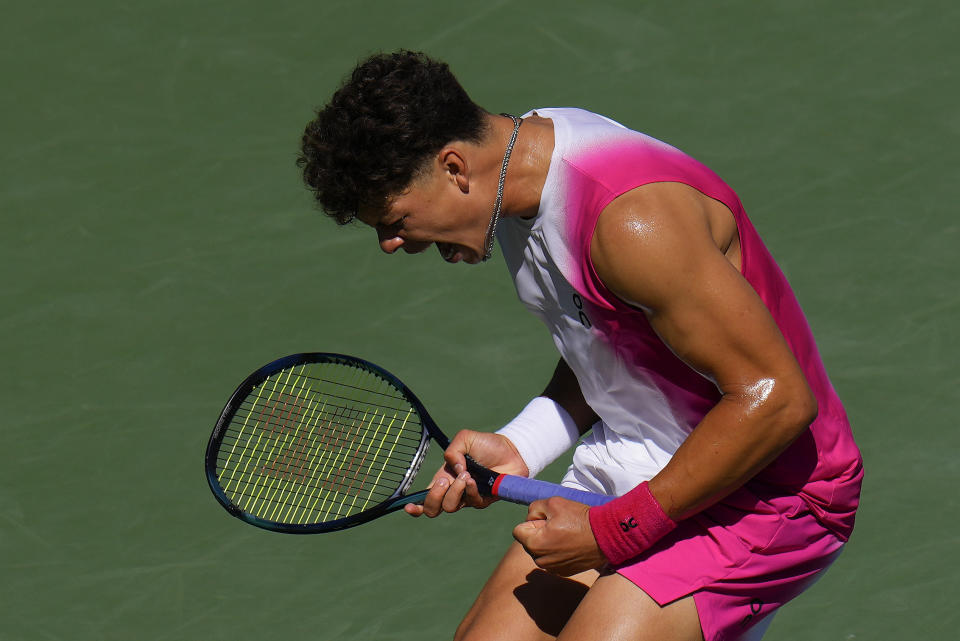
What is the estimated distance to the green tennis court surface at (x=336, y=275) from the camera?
220 inches

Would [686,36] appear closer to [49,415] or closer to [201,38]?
[201,38]

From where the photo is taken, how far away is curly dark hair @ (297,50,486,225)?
3.75 m

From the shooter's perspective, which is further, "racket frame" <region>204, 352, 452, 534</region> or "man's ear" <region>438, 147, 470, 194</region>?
"racket frame" <region>204, 352, 452, 534</region>

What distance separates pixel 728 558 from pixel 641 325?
0.63 meters

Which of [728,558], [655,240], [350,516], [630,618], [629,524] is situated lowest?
[350,516]

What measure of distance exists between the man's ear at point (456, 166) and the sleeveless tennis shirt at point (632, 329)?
19 cm

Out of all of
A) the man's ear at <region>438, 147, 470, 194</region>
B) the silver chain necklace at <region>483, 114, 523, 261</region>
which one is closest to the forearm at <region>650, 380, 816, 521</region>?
the silver chain necklace at <region>483, 114, 523, 261</region>

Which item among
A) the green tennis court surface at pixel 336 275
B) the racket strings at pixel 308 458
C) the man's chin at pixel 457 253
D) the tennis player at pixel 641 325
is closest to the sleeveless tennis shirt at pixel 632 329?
the tennis player at pixel 641 325

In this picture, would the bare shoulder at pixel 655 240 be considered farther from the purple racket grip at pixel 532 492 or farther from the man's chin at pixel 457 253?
the purple racket grip at pixel 532 492

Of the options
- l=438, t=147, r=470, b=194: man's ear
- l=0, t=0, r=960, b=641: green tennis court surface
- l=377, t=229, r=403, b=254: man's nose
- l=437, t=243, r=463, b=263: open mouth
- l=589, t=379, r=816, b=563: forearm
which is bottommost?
l=0, t=0, r=960, b=641: green tennis court surface

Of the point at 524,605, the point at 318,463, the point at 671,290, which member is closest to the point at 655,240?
the point at 671,290

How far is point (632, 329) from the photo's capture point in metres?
3.84

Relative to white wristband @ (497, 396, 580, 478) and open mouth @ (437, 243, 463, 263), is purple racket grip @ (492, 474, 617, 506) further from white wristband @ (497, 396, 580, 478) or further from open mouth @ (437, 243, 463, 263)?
open mouth @ (437, 243, 463, 263)

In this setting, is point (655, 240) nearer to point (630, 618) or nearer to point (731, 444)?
point (731, 444)
